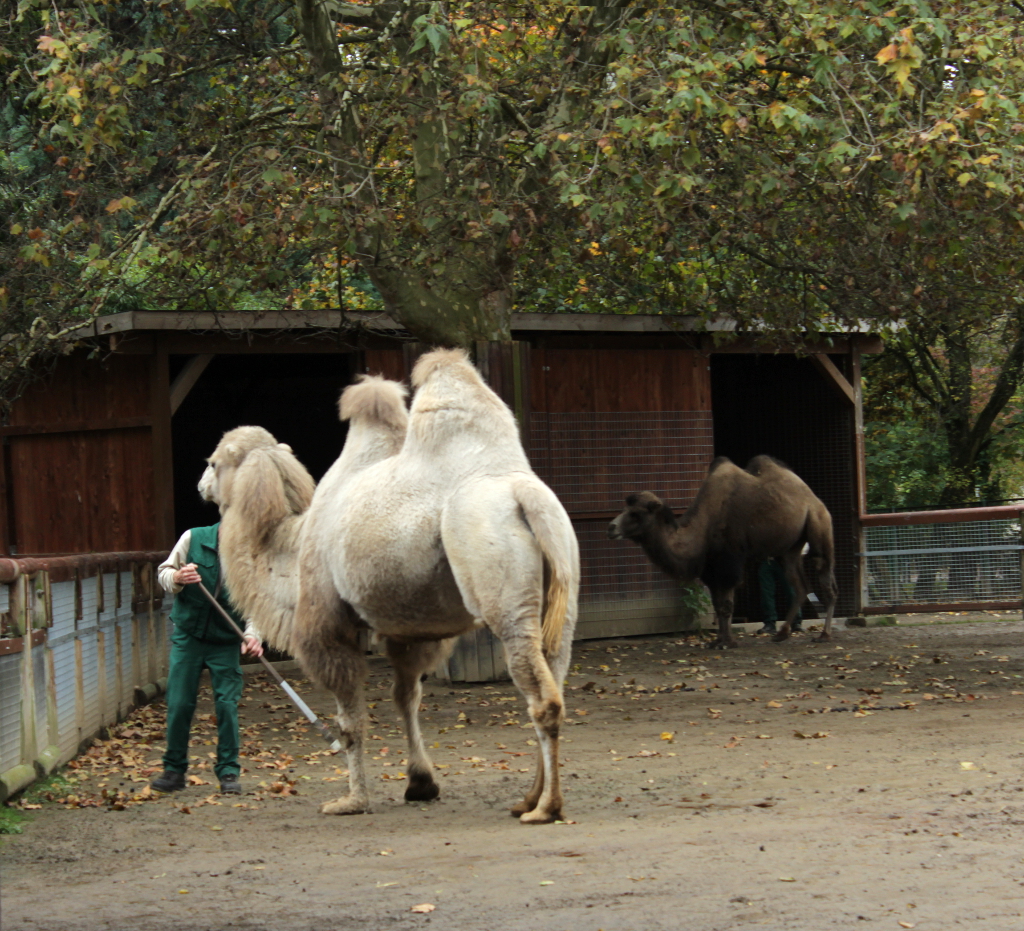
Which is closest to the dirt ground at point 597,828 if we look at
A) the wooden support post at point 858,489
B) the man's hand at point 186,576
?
the man's hand at point 186,576

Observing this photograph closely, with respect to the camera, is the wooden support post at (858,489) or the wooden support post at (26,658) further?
the wooden support post at (858,489)

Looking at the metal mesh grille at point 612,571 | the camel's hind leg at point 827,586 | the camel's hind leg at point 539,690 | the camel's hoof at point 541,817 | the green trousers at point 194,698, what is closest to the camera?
the camel's hind leg at point 539,690

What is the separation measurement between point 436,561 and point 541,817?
125cm

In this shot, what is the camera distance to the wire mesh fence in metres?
15.8

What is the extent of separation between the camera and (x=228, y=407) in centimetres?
1953

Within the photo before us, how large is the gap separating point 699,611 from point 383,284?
6309 mm

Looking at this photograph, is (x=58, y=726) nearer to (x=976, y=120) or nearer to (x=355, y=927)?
(x=355, y=927)

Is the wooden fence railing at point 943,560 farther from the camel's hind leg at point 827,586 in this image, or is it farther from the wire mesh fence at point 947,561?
the camel's hind leg at point 827,586

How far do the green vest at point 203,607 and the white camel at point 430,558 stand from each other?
20.0 inches

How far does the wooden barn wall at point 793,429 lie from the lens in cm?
1714

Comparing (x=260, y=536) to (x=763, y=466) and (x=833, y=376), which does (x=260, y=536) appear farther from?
(x=833, y=376)

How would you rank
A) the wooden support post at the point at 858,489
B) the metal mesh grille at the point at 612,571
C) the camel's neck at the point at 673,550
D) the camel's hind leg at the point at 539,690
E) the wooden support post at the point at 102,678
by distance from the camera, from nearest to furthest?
the camel's hind leg at the point at 539,690 < the wooden support post at the point at 102,678 < the camel's neck at the point at 673,550 < the metal mesh grille at the point at 612,571 < the wooden support post at the point at 858,489

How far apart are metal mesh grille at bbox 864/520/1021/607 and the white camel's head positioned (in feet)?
35.0

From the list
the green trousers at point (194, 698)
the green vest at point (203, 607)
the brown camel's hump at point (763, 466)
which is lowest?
the green trousers at point (194, 698)
